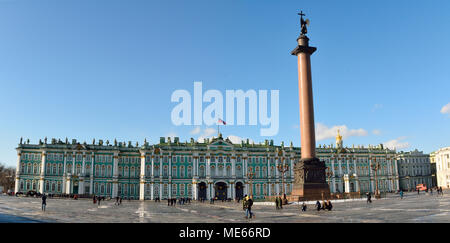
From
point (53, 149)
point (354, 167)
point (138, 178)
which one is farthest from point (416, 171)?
point (53, 149)

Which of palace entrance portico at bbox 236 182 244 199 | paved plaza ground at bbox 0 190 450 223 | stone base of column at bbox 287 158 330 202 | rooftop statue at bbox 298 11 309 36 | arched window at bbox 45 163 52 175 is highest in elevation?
rooftop statue at bbox 298 11 309 36

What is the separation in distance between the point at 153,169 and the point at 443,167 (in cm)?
8586


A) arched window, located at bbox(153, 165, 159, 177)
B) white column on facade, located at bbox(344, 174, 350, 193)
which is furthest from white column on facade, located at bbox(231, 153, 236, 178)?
white column on facade, located at bbox(344, 174, 350, 193)

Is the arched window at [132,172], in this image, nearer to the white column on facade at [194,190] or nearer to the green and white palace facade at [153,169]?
the green and white palace facade at [153,169]

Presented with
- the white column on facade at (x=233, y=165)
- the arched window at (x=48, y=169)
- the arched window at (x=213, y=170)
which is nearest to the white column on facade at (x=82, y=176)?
the arched window at (x=48, y=169)

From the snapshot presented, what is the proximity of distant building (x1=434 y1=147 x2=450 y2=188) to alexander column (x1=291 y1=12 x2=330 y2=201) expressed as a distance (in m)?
82.2

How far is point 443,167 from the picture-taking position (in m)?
105

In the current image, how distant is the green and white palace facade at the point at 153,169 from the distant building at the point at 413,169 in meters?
34.1

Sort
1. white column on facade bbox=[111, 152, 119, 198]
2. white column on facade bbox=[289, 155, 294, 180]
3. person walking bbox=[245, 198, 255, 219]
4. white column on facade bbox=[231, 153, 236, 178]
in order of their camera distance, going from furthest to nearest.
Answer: white column on facade bbox=[289, 155, 294, 180] → white column on facade bbox=[231, 153, 236, 178] → white column on facade bbox=[111, 152, 119, 198] → person walking bbox=[245, 198, 255, 219]

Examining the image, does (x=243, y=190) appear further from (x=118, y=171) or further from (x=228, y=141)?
(x=118, y=171)

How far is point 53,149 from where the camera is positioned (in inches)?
2997

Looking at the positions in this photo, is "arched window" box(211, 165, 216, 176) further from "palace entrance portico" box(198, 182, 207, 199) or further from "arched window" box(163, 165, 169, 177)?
"arched window" box(163, 165, 169, 177)

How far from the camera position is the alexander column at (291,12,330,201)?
39.6 meters
